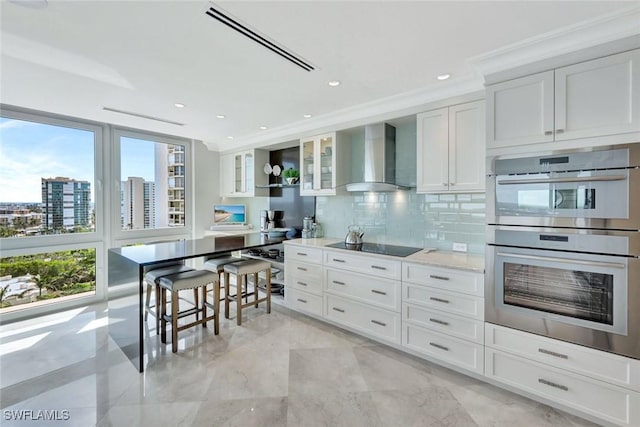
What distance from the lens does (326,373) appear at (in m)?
2.31

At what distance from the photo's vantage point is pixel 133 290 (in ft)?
7.93

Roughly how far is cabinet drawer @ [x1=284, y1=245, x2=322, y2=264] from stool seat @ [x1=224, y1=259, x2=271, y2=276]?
0.31 meters

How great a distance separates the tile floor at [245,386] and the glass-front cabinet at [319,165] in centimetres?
181

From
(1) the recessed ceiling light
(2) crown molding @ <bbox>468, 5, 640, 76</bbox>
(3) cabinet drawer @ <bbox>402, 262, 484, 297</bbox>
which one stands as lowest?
(3) cabinet drawer @ <bbox>402, 262, 484, 297</bbox>

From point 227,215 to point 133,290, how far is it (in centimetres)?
274

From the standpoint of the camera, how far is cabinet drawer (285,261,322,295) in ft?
10.7

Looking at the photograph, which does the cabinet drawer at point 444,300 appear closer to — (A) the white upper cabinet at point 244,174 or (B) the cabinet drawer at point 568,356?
(B) the cabinet drawer at point 568,356

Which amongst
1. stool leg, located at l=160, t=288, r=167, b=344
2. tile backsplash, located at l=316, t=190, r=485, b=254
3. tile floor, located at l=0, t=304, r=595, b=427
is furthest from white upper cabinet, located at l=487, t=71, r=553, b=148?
stool leg, located at l=160, t=288, r=167, b=344

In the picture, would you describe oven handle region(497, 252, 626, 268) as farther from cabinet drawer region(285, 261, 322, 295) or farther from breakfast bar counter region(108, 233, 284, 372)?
breakfast bar counter region(108, 233, 284, 372)

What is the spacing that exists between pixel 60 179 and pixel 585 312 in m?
5.58

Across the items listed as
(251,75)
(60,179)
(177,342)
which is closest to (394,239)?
(251,75)

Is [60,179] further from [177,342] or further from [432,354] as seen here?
[432,354]

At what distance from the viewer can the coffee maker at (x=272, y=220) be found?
4.59m

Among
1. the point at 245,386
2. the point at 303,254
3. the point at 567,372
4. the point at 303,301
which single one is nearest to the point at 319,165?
the point at 303,254
